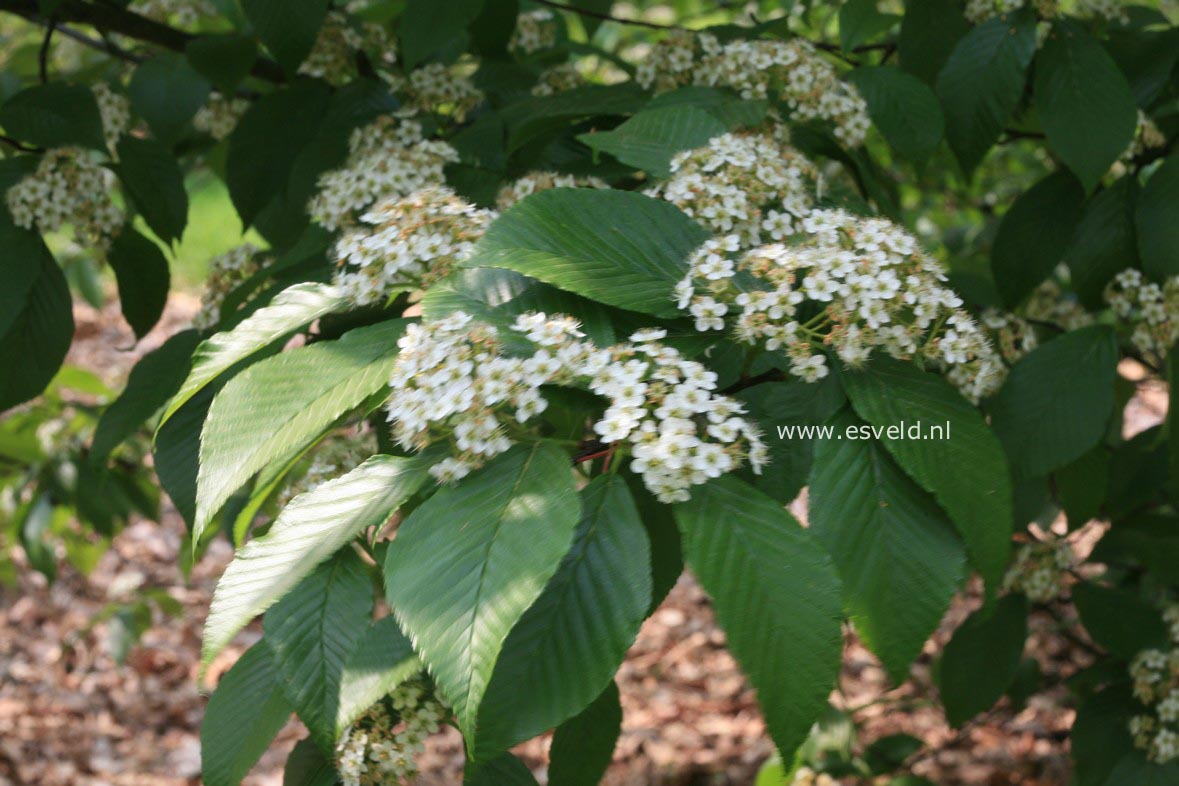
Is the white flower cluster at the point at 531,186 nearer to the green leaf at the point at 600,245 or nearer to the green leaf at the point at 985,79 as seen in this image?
the green leaf at the point at 600,245

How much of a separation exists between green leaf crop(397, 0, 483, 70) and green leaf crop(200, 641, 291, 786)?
116cm

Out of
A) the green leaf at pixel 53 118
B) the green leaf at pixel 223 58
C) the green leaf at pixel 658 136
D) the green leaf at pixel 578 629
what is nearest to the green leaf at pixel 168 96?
the green leaf at pixel 223 58

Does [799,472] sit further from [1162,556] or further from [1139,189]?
[1162,556]

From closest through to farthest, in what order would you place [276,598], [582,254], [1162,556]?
[276,598] → [582,254] → [1162,556]

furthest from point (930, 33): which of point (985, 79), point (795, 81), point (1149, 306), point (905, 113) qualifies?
point (1149, 306)

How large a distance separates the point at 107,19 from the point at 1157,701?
104 inches

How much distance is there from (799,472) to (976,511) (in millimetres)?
238

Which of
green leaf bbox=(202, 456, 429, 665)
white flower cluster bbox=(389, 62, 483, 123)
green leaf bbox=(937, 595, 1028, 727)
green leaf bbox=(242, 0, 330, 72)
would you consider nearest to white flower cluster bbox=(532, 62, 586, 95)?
white flower cluster bbox=(389, 62, 483, 123)

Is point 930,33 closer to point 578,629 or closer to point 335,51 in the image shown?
point 335,51

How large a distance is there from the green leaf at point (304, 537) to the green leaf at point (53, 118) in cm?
120

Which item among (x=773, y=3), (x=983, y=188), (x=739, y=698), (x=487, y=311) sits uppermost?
(x=487, y=311)

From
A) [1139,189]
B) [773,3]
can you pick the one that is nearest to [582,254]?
[1139,189]

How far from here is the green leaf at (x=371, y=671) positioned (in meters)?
1.19

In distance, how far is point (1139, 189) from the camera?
2070 mm
